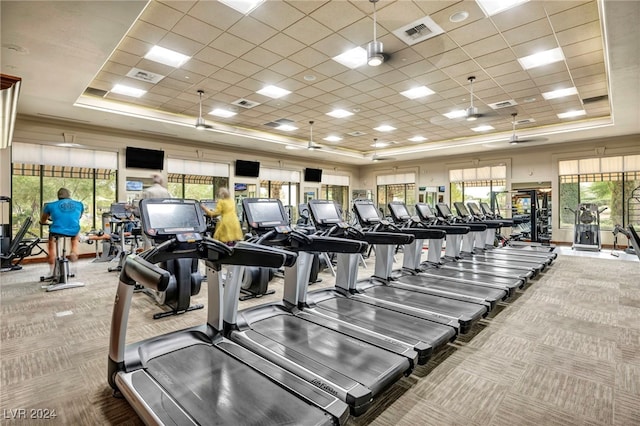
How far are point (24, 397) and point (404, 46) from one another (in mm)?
5685

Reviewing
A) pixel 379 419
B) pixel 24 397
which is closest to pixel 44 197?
pixel 24 397

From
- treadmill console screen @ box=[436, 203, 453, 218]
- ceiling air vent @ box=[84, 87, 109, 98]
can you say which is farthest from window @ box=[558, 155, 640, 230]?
ceiling air vent @ box=[84, 87, 109, 98]

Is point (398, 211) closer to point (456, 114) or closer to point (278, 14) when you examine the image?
point (278, 14)

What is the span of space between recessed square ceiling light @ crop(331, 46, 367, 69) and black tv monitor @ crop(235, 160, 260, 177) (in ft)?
22.5

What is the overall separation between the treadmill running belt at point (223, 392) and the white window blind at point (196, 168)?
8811mm

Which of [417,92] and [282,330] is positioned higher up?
[417,92]

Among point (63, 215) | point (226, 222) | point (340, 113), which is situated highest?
point (340, 113)

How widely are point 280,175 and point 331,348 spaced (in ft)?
36.2

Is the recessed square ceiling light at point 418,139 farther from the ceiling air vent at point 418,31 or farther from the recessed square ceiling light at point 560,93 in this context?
the ceiling air vent at point 418,31

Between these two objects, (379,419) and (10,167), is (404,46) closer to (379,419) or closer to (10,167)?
(379,419)

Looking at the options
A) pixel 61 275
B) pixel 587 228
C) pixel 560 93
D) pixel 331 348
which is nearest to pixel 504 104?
pixel 560 93

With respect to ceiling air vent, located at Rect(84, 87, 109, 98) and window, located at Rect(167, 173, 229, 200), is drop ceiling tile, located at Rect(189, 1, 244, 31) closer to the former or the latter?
ceiling air vent, located at Rect(84, 87, 109, 98)

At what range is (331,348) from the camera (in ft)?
8.53

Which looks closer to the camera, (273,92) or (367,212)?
(367,212)
